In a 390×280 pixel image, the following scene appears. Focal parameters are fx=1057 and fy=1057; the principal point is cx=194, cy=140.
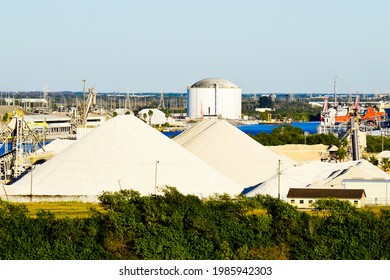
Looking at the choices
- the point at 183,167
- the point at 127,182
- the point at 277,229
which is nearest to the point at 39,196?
the point at 127,182

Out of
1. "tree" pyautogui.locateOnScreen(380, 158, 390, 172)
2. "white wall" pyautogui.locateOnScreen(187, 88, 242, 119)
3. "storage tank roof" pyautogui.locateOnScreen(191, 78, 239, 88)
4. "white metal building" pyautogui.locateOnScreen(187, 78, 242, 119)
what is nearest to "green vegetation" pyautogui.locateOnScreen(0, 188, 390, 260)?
"tree" pyautogui.locateOnScreen(380, 158, 390, 172)

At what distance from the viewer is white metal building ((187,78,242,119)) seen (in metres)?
113

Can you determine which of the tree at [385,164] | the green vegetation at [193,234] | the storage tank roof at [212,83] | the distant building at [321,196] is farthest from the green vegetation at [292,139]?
the storage tank roof at [212,83]

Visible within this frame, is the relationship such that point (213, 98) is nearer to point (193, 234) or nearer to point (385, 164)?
point (385, 164)

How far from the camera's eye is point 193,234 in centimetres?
2178

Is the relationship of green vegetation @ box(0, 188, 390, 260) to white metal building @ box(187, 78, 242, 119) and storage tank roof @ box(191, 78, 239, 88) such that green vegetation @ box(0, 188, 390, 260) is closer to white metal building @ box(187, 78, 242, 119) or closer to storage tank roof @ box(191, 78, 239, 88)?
white metal building @ box(187, 78, 242, 119)

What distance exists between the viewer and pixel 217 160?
39000 mm

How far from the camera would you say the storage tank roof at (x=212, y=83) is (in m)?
114

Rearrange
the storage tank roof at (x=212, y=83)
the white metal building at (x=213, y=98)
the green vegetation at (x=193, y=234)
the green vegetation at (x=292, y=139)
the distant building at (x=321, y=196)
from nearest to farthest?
the green vegetation at (x=193, y=234), the distant building at (x=321, y=196), the green vegetation at (x=292, y=139), the white metal building at (x=213, y=98), the storage tank roof at (x=212, y=83)

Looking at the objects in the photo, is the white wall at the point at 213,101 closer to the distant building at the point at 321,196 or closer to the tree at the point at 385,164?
the tree at the point at 385,164

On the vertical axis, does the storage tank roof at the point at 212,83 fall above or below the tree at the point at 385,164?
above

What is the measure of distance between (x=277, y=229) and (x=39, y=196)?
1044cm

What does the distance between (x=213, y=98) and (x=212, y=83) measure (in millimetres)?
2170

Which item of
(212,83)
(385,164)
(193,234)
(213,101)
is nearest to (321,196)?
(193,234)
